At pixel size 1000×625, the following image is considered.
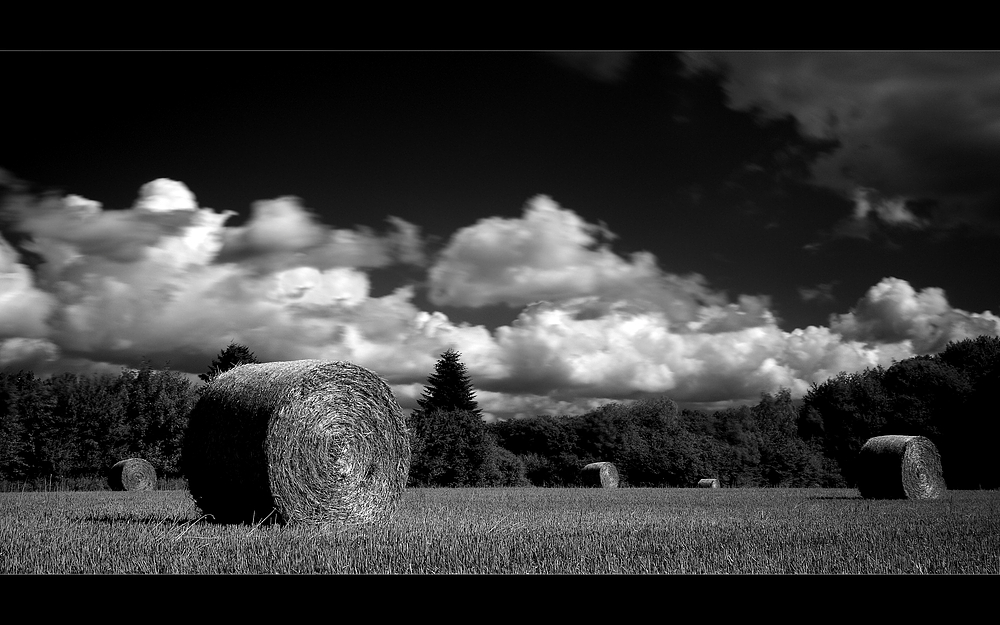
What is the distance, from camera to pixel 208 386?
336 inches

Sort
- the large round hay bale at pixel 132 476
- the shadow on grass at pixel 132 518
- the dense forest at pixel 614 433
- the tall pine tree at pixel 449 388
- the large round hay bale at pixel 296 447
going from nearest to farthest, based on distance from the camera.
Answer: the large round hay bale at pixel 296 447
the shadow on grass at pixel 132 518
the large round hay bale at pixel 132 476
the dense forest at pixel 614 433
the tall pine tree at pixel 449 388

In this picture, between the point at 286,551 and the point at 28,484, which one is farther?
the point at 28,484

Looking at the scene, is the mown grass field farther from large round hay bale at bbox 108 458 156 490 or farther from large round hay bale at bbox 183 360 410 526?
large round hay bale at bbox 108 458 156 490

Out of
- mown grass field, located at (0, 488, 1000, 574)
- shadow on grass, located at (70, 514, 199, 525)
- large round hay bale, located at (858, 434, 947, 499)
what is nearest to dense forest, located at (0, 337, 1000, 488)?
large round hay bale, located at (858, 434, 947, 499)

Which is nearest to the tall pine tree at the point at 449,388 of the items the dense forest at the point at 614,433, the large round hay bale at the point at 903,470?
the dense forest at the point at 614,433

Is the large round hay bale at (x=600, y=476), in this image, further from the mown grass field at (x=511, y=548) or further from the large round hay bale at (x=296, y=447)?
the large round hay bale at (x=296, y=447)

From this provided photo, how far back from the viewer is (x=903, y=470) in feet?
49.2

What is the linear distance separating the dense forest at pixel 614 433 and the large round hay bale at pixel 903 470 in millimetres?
8779

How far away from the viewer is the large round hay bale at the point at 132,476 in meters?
20.9
